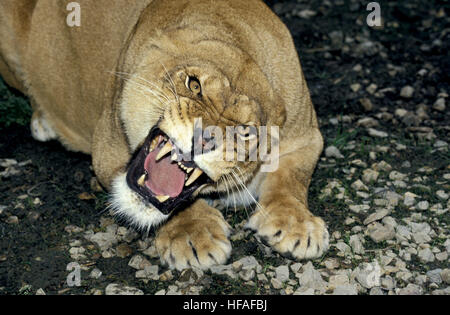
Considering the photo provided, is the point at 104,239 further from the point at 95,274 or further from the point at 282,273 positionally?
the point at 282,273

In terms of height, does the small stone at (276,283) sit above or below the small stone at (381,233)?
above

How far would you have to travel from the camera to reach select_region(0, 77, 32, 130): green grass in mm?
5695

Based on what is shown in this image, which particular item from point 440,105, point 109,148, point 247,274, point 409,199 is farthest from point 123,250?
point 440,105

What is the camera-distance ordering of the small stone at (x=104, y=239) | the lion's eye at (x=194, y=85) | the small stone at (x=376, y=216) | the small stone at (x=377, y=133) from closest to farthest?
the lion's eye at (x=194, y=85)
the small stone at (x=104, y=239)
the small stone at (x=376, y=216)
the small stone at (x=377, y=133)

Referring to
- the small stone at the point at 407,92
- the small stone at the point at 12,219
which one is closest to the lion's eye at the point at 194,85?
the small stone at the point at 12,219

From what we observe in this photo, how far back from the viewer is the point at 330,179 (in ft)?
15.8

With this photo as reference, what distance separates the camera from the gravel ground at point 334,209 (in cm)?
378

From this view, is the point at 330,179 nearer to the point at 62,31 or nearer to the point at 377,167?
the point at 377,167

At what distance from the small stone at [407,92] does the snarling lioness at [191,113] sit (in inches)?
64.1

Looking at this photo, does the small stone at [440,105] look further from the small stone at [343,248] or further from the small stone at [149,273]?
the small stone at [149,273]

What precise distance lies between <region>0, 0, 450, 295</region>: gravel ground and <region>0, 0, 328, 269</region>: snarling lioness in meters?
0.18

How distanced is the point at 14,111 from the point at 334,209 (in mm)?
2974

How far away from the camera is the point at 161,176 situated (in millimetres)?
3744

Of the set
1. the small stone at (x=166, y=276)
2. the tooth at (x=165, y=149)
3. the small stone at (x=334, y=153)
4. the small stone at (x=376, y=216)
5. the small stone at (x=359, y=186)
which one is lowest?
the small stone at (x=334, y=153)
